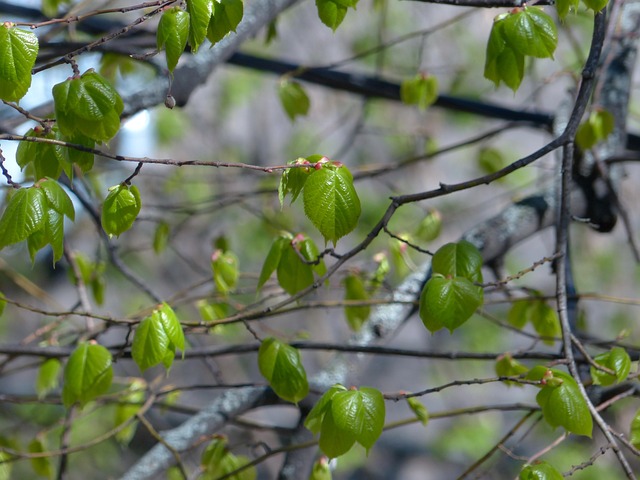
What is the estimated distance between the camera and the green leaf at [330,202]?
0.80 meters

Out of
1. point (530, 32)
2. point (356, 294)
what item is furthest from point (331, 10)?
point (356, 294)

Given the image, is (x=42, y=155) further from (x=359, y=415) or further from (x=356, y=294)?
(x=356, y=294)

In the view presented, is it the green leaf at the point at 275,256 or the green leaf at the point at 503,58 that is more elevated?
the green leaf at the point at 503,58

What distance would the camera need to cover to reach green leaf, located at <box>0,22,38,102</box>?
0.75 meters

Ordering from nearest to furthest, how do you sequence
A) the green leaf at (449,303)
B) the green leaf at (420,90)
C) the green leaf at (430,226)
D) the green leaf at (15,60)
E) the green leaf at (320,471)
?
1. the green leaf at (15,60)
2. the green leaf at (449,303)
3. the green leaf at (320,471)
4. the green leaf at (420,90)
5. the green leaf at (430,226)

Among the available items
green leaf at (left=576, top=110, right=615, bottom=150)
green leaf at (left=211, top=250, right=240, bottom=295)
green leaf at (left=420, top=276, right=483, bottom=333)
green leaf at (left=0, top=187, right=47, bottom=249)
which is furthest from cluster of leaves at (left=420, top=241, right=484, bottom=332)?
green leaf at (left=576, top=110, right=615, bottom=150)

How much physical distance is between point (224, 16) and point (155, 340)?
0.39 m

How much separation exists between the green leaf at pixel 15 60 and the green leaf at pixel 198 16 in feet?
0.53

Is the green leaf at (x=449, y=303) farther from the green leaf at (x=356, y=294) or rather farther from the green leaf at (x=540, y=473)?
the green leaf at (x=356, y=294)

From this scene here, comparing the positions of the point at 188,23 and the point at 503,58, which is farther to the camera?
the point at 503,58

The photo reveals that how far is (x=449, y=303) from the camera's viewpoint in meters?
0.86

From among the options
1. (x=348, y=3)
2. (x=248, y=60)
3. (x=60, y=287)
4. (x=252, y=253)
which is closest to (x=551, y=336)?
(x=348, y=3)

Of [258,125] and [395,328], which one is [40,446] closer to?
[395,328]

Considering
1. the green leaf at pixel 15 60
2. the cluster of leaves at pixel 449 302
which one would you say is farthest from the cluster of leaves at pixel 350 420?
the green leaf at pixel 15 60
